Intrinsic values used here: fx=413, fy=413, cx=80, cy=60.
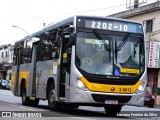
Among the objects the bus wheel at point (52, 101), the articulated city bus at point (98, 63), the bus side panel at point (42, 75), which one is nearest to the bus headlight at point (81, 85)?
the articulated city bus at point (98, 63)

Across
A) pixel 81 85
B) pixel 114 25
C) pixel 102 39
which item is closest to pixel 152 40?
pixel 114 25

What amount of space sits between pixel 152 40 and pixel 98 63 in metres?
21.1

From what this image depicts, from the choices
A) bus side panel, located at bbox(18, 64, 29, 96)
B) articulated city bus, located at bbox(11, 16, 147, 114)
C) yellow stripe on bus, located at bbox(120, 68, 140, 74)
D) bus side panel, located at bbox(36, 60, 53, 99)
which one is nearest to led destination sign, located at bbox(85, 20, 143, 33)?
articulated city bus, located at bbox(11, 16, 147, 114)

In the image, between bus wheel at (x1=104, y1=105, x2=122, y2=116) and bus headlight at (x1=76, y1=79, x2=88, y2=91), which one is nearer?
bus headlight at (x1=76, y1=79, x2=88, y2=91)

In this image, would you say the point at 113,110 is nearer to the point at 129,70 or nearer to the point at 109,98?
the point at 109,98

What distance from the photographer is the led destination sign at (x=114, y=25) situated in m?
13.7

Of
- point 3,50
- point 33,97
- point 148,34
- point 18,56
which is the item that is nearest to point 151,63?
point 148,34

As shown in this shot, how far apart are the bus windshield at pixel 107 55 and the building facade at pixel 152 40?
19277 millimetres

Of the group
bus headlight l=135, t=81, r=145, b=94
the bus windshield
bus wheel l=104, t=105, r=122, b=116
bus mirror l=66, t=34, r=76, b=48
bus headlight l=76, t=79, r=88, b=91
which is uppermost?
bus mirror l=66, t=34, r=76, b=48

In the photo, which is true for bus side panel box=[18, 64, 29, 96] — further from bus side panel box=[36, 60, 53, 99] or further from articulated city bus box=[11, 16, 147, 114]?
articulated city bus box=[11, 16, 147, 114]

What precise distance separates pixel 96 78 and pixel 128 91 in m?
1.22

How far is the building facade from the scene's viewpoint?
32.9m

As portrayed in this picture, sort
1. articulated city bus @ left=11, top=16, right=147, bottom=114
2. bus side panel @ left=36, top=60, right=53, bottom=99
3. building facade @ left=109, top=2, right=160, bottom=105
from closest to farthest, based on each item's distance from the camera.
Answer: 1. articulated city bus @ left=11, top=16, right=147, bottom=114
2. bus side panel @ left=36, top=60, right=53, bottom=99
3. building facade @ left=109, top=2, right=160, bottom=105

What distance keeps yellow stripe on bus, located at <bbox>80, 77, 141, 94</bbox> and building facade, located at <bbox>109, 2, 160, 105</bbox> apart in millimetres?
19588
